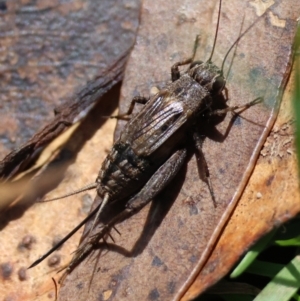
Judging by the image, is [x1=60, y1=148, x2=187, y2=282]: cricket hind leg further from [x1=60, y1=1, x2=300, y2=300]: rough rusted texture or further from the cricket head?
the cricket head

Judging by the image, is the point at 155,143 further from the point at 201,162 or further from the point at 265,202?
the point at 265,202

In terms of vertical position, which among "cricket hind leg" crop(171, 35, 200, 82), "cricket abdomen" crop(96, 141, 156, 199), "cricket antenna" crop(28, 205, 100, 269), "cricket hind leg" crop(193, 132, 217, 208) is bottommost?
"cricket antenna" crop(28, 205, 100, 269)

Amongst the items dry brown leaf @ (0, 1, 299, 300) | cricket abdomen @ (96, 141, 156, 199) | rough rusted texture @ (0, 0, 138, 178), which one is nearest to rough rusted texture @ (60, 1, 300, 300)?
dry brown leaf @ (0, 1, 299, 300)

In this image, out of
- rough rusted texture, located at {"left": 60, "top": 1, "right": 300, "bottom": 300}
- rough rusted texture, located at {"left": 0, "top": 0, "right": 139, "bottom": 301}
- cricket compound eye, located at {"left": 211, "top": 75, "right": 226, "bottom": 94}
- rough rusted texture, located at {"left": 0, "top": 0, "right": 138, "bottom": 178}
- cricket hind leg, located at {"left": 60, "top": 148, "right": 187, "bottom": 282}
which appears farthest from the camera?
rough rusted texture, located at {"left": 0, "top": 0, "right": 138, "bottom": 178}

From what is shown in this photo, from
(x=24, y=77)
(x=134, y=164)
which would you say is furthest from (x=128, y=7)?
(x=134, y=164)

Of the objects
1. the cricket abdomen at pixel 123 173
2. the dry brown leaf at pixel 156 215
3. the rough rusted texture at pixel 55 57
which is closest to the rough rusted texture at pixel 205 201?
the dry brown leaf at pixel 156 215

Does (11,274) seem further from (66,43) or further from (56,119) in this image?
(66,43)

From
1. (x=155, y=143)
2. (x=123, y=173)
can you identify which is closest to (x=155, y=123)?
(x=155, y=143)

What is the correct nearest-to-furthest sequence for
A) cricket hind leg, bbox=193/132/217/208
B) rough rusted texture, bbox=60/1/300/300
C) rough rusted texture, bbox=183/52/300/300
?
rough rusted texture, bbox=183/52/300/300, rough rusted texture, bbox=60/1/300/300, cricket hind leg, bbox=193/132/217/208

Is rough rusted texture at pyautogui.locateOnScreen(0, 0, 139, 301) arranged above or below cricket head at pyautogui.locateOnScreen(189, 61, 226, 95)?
below
